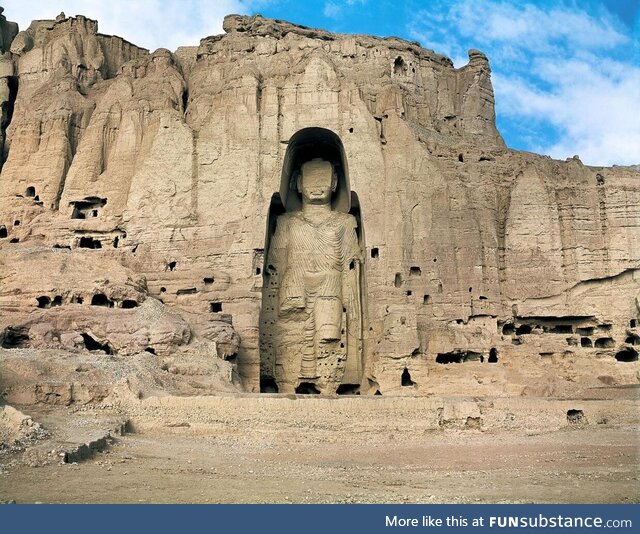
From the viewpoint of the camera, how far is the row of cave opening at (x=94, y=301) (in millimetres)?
28234

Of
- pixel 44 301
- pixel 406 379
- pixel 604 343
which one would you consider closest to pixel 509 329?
pixel 604 343

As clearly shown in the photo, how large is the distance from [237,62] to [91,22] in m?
9.03

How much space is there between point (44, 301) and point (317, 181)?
12075 mm

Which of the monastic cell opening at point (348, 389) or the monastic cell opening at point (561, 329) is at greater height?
the monastic cell opening at point (561, 329)

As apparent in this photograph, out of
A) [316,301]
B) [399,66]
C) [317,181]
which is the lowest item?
[316,301]

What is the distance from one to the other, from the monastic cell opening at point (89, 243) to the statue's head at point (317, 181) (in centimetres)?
854

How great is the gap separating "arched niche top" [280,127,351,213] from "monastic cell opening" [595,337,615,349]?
36.7ft

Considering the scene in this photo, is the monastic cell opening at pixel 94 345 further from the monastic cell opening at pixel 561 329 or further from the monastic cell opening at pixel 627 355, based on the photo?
the monastic cell opening at pixel 627 355

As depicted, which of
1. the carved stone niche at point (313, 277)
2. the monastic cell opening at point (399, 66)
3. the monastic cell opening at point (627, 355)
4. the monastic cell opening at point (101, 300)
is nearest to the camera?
the monastic cell opening at point (101, 300)

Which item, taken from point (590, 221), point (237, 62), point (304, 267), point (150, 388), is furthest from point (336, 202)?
point (150, 388)

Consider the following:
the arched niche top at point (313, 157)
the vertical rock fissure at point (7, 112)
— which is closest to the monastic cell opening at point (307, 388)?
the arched niche top at point (313, 157)

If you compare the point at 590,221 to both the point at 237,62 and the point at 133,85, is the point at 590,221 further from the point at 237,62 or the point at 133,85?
the point at 133,85

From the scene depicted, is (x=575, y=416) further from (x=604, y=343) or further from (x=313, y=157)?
(x=313, y=157)

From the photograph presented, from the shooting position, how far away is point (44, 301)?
2847cm
